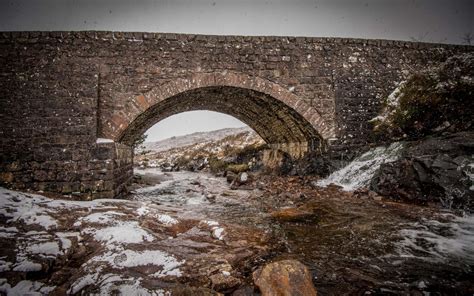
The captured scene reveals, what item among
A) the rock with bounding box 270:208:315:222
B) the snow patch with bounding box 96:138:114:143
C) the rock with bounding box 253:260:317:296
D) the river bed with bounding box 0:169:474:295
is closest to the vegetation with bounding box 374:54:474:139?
the river bed with bounding box 0:169:474:295

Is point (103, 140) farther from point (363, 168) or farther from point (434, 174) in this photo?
point (434, 174)

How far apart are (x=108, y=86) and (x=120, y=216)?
418 cm

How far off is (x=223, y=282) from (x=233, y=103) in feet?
23.5

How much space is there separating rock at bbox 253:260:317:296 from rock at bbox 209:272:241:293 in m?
0.19

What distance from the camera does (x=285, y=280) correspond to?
188 centimetres

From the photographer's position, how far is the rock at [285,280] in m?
1.83

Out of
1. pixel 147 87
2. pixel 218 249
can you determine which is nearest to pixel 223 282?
pixel 218 249

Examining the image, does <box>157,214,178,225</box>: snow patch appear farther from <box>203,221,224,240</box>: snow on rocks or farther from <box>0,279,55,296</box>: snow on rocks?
<box>0,279,55,296</box>: snow on rocks

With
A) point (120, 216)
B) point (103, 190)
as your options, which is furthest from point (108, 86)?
point (120, 216)

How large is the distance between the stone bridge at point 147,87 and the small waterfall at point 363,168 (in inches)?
20.9

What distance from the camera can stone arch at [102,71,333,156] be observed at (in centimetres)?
629

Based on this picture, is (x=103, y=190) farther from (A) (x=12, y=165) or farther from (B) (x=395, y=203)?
(B) (x=395, y=203)

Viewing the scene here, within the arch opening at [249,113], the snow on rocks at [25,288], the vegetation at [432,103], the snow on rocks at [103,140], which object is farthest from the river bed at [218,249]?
the arch opening at [249,113]

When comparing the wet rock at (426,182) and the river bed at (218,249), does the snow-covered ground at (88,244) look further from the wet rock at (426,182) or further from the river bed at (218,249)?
the wet rock at (426,182)
